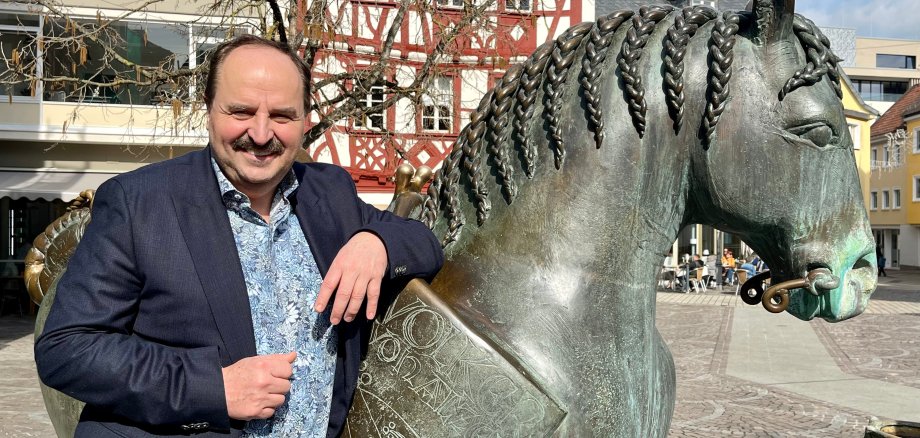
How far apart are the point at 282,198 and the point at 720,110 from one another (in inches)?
34.1

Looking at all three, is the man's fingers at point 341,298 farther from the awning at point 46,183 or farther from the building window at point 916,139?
A: the building window at point 916,139

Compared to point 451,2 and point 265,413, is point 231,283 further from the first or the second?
point 451,2

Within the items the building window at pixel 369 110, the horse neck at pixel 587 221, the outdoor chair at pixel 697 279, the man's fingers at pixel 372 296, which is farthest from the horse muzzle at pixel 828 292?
the outdoor chair at pixel 697 279

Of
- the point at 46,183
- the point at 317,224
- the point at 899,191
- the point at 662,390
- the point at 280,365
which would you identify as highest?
the point at 899,191

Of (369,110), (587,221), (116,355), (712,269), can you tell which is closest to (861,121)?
(712,269)

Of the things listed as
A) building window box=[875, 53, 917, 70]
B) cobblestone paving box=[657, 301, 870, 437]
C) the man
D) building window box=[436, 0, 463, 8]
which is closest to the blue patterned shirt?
the man

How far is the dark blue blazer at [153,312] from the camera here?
3.80 ft

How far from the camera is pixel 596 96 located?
4.85 feet

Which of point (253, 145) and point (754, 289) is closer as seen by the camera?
point (253, 145)

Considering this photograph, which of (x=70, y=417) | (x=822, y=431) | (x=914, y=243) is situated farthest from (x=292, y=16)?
(x=914, y=243)

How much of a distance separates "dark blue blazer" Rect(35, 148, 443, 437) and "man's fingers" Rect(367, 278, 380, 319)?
12cm

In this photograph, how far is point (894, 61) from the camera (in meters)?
56.0

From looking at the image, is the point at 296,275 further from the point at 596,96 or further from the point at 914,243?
the point at 914,243

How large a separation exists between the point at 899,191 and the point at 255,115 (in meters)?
45.1
